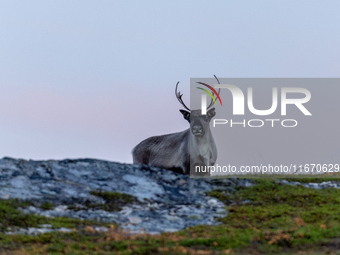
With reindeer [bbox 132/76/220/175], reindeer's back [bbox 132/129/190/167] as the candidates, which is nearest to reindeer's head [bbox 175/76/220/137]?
reindeer [bbox 132/76/220/175]

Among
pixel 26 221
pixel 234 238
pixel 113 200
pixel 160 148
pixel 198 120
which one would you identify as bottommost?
pixel 234 238

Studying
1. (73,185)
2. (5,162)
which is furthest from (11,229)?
(5,162)

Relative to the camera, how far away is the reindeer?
2483 cm

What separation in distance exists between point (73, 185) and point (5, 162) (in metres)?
3.55

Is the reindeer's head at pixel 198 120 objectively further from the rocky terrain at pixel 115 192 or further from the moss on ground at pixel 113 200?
the moss on ground at pixel 113 200

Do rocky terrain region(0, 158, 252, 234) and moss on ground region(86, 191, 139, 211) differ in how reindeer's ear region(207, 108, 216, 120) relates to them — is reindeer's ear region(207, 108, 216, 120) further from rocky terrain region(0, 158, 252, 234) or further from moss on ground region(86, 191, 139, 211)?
moss on ground region(86, 191, 139, 211)

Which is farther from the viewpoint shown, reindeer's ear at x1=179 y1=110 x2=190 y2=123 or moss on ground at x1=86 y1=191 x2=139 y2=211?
reindeer's ear at x1=179 y1=110 x2=190 y2=123

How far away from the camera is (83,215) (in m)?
17.1

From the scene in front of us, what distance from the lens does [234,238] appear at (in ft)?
45.9

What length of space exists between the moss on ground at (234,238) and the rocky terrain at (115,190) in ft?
3.21

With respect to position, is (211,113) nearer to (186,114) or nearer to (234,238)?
(186,114)

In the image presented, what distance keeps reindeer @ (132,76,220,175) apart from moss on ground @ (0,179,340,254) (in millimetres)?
7303

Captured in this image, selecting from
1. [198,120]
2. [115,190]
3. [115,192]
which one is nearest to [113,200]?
[115,192]

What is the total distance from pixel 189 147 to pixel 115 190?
7314 mm
